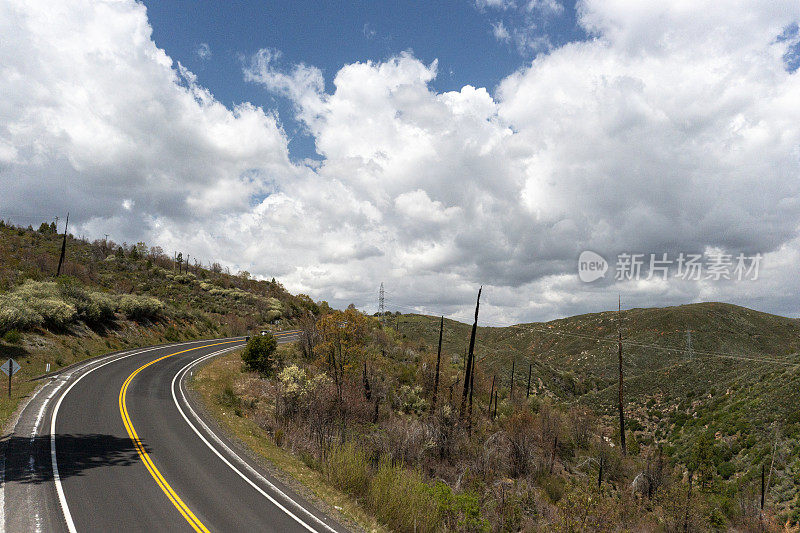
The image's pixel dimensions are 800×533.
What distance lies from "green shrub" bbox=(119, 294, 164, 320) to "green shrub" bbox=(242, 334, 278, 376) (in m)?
19.0

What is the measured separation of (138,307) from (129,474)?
36829 millimetres

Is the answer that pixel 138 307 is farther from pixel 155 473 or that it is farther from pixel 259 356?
pixel 155 473

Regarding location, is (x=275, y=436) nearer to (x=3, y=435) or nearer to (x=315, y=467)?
(x=315, y=467)

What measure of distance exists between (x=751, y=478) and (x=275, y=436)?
3845cm

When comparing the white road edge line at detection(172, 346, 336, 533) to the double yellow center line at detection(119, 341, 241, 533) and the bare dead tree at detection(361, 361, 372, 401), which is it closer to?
the double yellow center line at detection(119, 341, 241, 533)

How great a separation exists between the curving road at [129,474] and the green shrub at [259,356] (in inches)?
417

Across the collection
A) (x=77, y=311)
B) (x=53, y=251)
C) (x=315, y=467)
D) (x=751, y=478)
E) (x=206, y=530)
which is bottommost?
(x=751, y=478)

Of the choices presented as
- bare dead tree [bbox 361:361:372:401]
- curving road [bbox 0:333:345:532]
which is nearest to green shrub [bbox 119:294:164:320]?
curving road [bbox 0:333:345:532]

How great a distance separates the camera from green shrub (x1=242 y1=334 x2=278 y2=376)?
3438 centimetres

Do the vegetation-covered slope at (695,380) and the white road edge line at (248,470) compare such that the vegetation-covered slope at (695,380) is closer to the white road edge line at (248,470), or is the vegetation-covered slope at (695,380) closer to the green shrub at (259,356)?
the white road edge line at (248,470)

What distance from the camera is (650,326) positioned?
118312mm

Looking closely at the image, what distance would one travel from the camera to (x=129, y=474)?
1375cm

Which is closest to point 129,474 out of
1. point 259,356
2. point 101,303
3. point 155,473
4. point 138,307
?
point 155,473

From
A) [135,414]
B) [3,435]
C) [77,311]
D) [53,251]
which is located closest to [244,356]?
[135,414]
